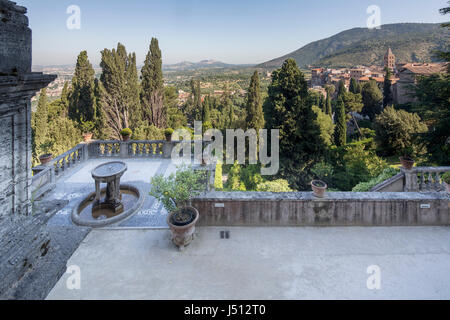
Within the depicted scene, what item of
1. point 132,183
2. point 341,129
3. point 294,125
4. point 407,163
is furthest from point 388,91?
point 132,183

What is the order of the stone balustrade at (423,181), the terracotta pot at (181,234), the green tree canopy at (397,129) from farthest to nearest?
the green tree canopy at (397,129)
the stone balustrade at (423,181)
the terracotta pot at (181,234)

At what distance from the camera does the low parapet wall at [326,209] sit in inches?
192

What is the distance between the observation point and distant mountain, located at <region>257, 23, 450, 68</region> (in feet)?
295

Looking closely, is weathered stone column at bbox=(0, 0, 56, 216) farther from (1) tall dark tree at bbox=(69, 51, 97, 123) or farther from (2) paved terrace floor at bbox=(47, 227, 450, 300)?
(1) tall dark tree at bbox=(69, 51, 97, 123)

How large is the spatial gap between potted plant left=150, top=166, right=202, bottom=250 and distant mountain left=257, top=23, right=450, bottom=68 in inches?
2319

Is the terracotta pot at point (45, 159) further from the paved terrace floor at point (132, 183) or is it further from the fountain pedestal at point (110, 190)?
the fountain pedestal at point (110, 190)

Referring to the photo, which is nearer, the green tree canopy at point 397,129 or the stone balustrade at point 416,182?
the stone balustrade at point 416,182

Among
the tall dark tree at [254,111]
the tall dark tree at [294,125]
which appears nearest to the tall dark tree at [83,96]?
the tall dark tree at [254,111]

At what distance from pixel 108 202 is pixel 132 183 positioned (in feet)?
4.44

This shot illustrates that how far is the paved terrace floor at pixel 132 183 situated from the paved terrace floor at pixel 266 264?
2.18 ft

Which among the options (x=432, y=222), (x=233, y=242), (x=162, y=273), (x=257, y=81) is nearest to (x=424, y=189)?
(x=432, y=222)

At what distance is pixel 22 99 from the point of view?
77.8 inches

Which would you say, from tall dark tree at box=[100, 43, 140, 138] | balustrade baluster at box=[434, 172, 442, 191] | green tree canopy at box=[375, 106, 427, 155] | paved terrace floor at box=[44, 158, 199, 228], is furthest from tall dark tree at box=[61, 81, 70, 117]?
green tree canopy at box=[375, 106, 427, 155]
